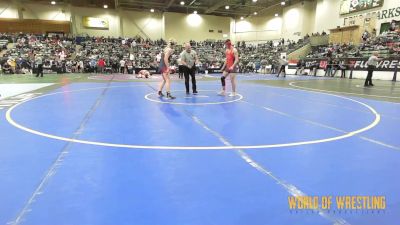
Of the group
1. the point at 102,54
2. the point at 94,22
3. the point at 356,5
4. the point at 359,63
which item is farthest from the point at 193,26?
the point at 359,63

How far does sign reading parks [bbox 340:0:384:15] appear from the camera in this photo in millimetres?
29266

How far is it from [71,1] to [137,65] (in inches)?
684

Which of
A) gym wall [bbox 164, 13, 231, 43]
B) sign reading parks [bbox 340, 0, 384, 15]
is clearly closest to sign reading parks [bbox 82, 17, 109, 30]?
gym wall [bbox 164, 13, 231, 43]

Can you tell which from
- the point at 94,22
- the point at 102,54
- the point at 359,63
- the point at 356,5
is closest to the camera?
the point at 359,63

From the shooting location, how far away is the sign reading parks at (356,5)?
29.3 m

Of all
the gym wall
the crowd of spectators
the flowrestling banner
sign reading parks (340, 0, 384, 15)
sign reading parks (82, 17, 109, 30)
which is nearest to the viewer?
the flowrestling banner

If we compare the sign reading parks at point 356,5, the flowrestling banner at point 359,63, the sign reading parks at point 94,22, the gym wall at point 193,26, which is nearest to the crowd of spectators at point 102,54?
the sign reading parks at point 94,22

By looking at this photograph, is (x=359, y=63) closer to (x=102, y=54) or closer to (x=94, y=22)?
(x=102, y=54)

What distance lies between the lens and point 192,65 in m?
9.94

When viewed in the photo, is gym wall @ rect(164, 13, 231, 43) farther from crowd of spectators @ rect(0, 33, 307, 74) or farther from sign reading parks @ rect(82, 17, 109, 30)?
sign reading parks @ rect(82, 17, 109, 30)

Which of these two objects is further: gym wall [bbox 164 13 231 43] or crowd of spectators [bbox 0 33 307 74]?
gym wall [bbox 164 13 231 43]

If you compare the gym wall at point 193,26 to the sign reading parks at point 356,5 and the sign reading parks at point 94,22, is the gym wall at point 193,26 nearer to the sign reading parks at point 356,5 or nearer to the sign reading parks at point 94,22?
the sign reading parks at point 94,22

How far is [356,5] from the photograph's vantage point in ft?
102

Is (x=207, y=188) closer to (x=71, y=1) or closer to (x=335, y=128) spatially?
(x=335, y=128)
